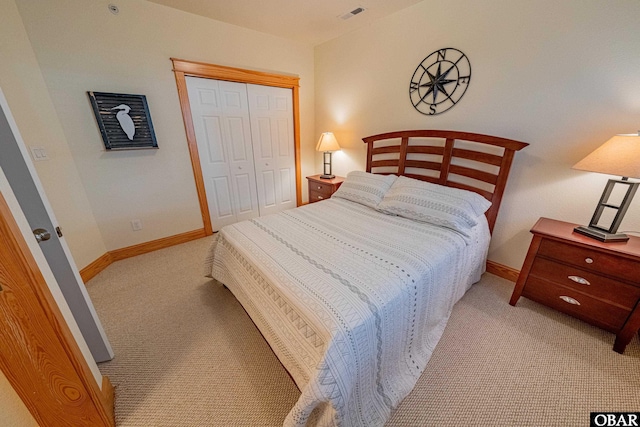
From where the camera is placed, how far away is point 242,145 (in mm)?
3125

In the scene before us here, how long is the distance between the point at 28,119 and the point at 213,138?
57.4 inches

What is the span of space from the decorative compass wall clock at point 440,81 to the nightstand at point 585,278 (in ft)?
4.50

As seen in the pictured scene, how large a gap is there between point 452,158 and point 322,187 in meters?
1.61

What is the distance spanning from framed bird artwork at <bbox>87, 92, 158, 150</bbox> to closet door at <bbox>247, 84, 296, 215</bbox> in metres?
1.21

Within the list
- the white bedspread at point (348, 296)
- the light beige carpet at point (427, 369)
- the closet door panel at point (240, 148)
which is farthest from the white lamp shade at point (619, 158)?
the closet door panel at point (240, 148)

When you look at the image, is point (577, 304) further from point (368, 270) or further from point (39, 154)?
point (39, 154)

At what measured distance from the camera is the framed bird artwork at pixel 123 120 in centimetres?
213

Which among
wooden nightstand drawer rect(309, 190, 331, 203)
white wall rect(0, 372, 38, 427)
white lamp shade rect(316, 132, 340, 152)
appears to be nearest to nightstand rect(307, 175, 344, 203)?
wooden nightstand drawer rect(309, 190, 331, 203)

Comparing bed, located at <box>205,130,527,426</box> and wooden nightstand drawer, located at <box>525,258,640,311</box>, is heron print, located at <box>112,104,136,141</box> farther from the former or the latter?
wooden nightstand drawer, located at <box>525,258,640,311</box>

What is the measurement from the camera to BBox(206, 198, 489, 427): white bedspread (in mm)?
929

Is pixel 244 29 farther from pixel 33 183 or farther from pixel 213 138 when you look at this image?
pixel 33 183

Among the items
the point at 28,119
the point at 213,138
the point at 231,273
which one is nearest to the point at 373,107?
the point at 213,138

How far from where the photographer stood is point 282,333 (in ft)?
3.79

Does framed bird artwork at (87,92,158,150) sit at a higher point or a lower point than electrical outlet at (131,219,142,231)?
higher
